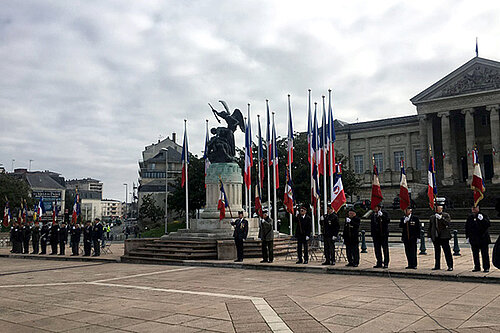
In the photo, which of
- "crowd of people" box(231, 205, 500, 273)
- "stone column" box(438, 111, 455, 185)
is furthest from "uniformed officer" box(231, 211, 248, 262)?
"stone column" box(438, 111, 455, 185)

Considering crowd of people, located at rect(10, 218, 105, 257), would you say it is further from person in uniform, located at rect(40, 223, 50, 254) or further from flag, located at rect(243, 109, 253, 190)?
flag, located at rect(243, 109, 253, 190)

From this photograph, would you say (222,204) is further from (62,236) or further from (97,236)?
(62,236)

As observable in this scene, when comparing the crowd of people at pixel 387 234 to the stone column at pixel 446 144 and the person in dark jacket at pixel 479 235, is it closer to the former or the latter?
the person in dark jacket at pixel 479 235

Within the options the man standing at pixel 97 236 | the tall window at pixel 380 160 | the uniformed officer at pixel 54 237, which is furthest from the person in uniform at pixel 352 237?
the tall window at pixel 380 160

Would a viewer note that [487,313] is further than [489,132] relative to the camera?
No

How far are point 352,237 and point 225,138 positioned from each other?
450 inches

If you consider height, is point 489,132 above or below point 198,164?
above

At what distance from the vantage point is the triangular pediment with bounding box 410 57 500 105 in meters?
53.9

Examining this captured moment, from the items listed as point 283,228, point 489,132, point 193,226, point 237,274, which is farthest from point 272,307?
point 489,132

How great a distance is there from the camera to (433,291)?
10.1 meters

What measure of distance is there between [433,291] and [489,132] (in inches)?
2200

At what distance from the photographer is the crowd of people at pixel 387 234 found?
1270cm

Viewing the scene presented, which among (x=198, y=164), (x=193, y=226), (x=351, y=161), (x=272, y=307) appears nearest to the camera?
(x=272, y=307)

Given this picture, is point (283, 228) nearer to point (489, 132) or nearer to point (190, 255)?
point (190, 255)
